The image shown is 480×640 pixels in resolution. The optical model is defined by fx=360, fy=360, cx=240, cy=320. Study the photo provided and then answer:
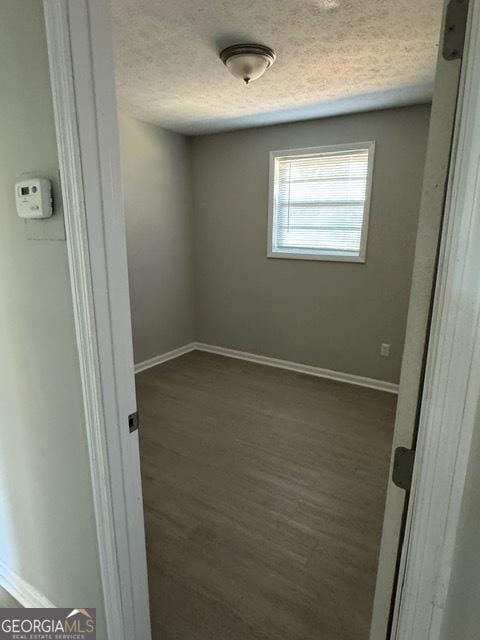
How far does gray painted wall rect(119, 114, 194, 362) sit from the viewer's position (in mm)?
3525

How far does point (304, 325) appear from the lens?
3.78m

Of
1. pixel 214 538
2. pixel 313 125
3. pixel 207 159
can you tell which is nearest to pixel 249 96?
pixel 313 125

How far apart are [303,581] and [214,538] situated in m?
0.46

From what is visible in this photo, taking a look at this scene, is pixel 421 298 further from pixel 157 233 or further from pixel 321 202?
pixel 157 233

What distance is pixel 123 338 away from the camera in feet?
3.11

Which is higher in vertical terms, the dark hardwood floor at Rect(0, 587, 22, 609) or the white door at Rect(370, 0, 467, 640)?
the white door at Rect(370, 0, 467, 640)

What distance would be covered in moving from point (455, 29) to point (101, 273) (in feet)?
2.61

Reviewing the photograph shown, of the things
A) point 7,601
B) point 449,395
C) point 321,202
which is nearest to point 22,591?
point 7,601

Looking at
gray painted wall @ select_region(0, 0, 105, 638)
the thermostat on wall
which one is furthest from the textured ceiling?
the thermostat on wall

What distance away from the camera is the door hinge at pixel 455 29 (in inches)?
20.1

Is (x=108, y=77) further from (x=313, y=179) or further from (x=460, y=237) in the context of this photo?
(x=313, y=179)

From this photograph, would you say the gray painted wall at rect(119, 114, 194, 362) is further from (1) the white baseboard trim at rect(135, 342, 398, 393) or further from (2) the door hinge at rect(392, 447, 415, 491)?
(2) the door hinge at rect(392, 447, 415, 491)

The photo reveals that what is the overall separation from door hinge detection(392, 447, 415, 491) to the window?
2.90 m

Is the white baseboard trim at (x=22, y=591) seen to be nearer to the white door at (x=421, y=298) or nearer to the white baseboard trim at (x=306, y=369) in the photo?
the white door at (x=421, y=298)
